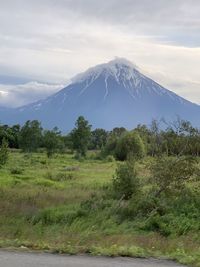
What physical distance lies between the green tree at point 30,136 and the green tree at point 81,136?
19.1 ft

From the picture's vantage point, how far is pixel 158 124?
A: 84.3 ft

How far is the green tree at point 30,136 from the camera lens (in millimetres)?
75938

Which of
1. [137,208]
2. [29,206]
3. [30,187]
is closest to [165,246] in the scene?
[137,208]

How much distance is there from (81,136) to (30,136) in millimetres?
8411

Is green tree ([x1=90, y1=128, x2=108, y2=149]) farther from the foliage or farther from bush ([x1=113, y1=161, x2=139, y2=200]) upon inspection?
the foliage

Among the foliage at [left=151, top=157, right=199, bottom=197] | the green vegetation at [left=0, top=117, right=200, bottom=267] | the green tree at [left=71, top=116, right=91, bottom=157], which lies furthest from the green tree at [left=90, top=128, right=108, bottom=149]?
the foliage at [left=151, top=157, right=199, bottom=197]

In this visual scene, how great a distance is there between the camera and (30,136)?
75.9 m

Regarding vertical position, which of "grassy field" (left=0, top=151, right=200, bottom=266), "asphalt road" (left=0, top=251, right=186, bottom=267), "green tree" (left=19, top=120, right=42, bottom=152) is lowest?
"grassy field" (left=0, top=151, right=200, bottom=266)

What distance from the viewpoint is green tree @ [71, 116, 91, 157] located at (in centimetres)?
7425

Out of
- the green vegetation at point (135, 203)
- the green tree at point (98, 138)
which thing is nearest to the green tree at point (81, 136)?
the green tree at point (98, 138)

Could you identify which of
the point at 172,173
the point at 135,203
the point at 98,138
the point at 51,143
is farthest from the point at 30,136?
the point at 135,203

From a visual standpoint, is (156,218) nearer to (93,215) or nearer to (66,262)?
(93,215)

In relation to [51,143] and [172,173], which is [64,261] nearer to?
[172,173]

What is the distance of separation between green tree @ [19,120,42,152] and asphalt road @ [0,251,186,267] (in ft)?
225
